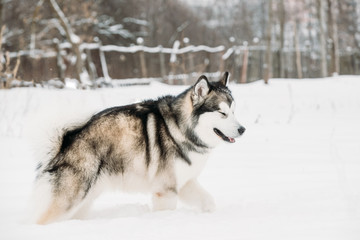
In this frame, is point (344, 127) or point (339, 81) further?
point (339, 81)

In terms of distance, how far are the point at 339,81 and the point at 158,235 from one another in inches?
414

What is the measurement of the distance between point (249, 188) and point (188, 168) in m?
0.92

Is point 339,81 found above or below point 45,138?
above

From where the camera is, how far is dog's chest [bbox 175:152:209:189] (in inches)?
116

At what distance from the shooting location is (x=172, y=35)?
23438mm

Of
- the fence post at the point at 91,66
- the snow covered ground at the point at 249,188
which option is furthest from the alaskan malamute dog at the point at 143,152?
the fence post at the point at 91,66

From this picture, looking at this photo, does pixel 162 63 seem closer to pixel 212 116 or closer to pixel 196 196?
pixel 212 116

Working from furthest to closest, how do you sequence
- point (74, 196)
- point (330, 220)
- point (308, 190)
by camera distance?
point (308, 190), point (74, 196), point (330, 220)

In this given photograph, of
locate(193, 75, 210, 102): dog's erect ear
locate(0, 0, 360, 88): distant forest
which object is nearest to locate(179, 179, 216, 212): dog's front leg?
locate(193, 75, 210, 102): dog's erect ear

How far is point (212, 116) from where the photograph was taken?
3057 millimetres

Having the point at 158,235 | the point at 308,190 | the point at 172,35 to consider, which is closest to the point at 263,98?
the point at 308,190

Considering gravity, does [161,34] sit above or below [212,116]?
above

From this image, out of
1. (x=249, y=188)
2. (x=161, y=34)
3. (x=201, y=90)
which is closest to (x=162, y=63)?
(x=161, y=34)

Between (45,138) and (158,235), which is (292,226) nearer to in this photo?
(158,235)
